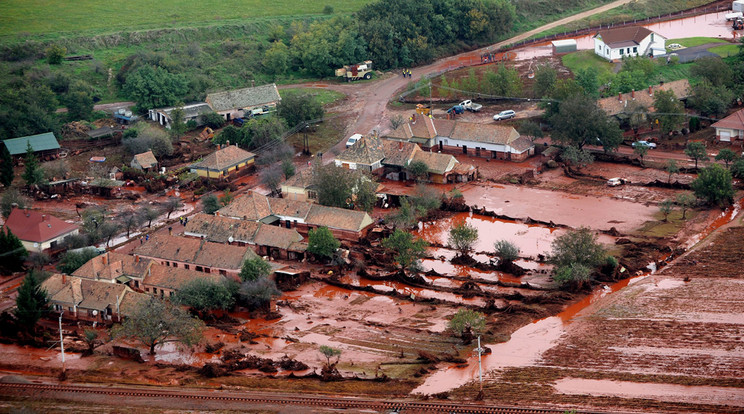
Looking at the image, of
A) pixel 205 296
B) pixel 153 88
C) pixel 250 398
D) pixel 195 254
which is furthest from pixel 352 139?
pixel 250 398

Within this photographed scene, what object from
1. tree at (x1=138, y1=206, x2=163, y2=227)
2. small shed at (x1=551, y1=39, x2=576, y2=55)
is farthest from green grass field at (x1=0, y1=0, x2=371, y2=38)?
tree at (x1=138, y1=206, x2=163, y2=227)

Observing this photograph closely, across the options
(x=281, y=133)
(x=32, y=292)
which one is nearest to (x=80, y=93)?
(x=281, y=133)

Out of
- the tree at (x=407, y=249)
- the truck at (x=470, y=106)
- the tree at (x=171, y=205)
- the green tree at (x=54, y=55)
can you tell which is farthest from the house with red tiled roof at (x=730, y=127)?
the green tree at (x=54, y=55)

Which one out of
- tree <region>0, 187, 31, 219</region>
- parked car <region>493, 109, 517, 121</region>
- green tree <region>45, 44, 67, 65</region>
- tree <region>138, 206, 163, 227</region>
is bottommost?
tree <region>138, 206, 163, 227</region>

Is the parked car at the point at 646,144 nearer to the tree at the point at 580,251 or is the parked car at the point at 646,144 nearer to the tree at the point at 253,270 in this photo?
the tree at the point at 580,251

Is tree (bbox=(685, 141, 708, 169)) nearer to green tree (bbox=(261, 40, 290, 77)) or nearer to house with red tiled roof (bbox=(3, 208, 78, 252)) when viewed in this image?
house with red tiled roof (bbox=(3, 208, 78, 252))
